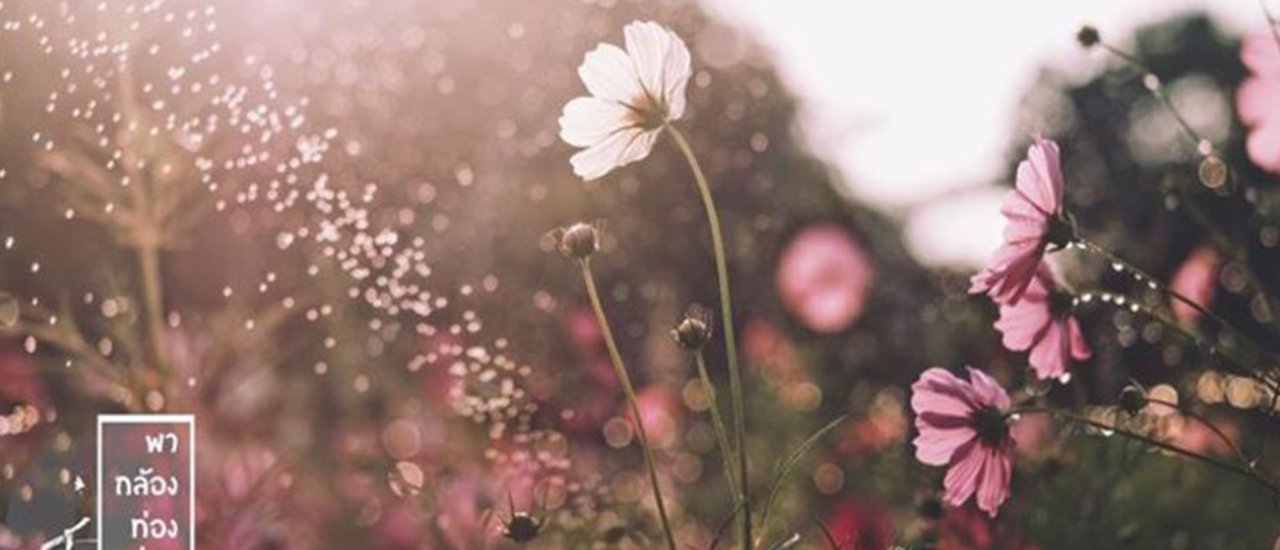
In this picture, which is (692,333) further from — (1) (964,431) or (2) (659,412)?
(2) (659,412)

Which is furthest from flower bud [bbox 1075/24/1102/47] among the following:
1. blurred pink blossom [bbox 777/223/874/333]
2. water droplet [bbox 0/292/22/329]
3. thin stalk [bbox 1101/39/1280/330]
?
blurred pink blossom [bbox 777/223/874/333]

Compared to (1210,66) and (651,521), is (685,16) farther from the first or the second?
(1210,66)

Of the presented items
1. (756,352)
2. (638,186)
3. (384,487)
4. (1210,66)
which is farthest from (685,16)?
(1210,66)

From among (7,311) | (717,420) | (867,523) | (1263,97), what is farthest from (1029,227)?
(7,311)

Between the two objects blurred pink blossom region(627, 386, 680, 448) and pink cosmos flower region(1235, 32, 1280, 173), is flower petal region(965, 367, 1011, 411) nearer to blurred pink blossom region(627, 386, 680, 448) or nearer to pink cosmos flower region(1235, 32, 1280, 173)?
pink cosmos flower region(1235, 32, 1280, 173)

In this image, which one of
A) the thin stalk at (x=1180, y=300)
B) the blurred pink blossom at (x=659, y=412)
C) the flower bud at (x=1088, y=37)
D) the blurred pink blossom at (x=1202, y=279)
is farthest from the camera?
the blurred pink blossom at (x=659, y=412)

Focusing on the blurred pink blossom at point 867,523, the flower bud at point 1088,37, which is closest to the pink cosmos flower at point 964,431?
the flower bud at point 1088,37

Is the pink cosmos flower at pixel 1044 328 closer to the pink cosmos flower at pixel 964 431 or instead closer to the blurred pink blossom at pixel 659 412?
the pink cosmos flower at pixel 964 431
